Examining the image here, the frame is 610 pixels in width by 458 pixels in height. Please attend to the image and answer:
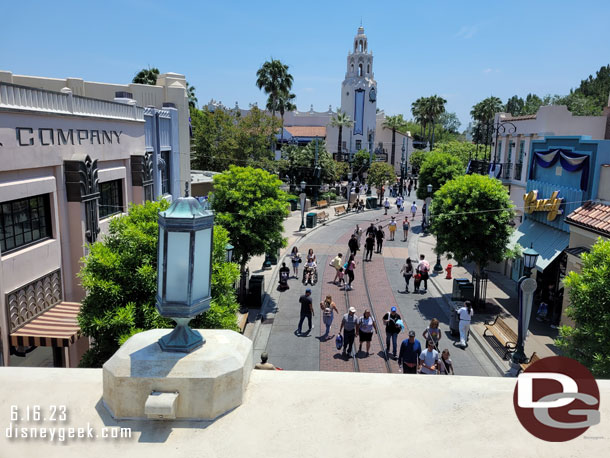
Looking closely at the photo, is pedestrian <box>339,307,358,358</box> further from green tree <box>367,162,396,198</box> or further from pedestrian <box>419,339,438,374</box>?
green tree <box>367,162,396,198</box>

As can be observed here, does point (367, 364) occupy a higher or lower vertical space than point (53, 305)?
lower

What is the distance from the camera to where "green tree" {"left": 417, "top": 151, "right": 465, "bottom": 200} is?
34.7 m

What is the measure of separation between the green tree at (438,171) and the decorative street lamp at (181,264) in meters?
32.4

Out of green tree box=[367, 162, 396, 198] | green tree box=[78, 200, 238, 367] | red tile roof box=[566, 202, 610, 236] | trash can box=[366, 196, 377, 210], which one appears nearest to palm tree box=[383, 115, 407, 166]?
green tree box=[367, 162, 396, 198]

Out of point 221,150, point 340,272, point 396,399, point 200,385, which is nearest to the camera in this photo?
point 200,385

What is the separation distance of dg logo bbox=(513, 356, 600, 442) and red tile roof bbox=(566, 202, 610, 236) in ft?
34.8

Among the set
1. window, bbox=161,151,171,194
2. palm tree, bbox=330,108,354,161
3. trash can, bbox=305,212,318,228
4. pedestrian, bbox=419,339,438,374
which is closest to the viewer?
pedestrian, bbox=419,339,438,374

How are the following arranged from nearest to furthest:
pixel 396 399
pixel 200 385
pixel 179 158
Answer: pixel 200 385
pixel 396 399
pixel 179 158

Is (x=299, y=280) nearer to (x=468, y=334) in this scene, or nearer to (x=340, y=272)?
(x=340, y=272)

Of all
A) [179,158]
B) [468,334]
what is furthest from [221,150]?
[468,334]

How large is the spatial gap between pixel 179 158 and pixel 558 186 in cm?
1572

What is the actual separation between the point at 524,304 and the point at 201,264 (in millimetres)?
9652

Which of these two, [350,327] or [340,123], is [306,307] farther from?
[340,123]

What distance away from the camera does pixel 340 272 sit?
20297 mm
